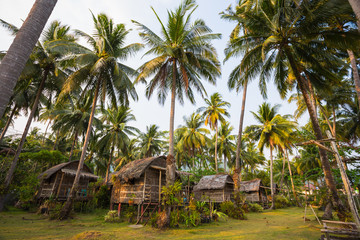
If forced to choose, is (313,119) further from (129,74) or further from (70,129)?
(70,129)

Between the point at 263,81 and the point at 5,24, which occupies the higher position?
the point at 5,24

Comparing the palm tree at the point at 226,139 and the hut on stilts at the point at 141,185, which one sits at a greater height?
the palm tree at the point at 226,139

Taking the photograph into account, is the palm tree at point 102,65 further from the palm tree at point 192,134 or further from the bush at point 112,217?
the palm tree at point 192,134

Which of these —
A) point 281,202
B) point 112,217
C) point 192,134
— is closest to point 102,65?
point 112,217

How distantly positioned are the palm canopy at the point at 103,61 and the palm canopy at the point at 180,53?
197 centimetres

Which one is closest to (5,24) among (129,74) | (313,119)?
(129,74)

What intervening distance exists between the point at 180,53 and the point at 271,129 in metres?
Result: 16.8

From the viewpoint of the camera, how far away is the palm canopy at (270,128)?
22.2 meters

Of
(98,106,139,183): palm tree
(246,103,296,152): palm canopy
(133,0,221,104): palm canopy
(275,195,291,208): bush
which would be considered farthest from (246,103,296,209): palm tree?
(98,106,139,183): palm tree

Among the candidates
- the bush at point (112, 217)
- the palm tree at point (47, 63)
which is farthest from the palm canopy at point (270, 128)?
the palm tree at point (47, 63)

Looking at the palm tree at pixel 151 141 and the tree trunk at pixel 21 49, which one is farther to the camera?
the palm tree at pixel 151 141

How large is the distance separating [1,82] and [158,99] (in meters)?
10.9

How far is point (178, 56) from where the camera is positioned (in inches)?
473

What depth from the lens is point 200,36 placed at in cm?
1215
